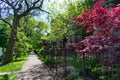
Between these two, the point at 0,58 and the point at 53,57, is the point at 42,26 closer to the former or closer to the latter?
the point at 0,58

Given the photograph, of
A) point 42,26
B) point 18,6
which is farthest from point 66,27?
point 42,26

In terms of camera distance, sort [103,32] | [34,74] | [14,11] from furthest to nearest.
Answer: [14,11] < [34,74] < [103,32]

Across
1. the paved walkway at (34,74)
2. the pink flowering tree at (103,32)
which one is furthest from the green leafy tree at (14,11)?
the pink flowering tree at (103,32)

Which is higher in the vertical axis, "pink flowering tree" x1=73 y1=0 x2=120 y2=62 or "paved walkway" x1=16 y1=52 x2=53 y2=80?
"pink flowering tree" x1=73 y1=0 x2=120 y2=62

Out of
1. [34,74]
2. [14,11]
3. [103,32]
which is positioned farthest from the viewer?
[14,11]

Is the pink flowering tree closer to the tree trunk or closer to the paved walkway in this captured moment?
the paved walkway

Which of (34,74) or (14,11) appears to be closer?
(34,74)

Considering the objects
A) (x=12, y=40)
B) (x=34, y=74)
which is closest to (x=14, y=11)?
(x=12, y=40)

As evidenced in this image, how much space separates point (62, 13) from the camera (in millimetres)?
28109

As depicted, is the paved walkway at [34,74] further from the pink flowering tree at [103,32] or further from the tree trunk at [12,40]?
the tree trunk at [12,40]

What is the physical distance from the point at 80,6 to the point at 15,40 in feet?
24.5

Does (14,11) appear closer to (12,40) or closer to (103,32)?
(12,40)

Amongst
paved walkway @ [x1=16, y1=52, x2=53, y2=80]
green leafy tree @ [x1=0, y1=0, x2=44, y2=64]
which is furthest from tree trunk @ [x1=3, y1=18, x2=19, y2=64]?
paved walkway @ [x1=16, y1=52, x2=53, y2=80]

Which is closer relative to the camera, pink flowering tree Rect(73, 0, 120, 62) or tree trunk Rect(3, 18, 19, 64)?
pink flowering tree Rect(73, 0, 120, 62)
